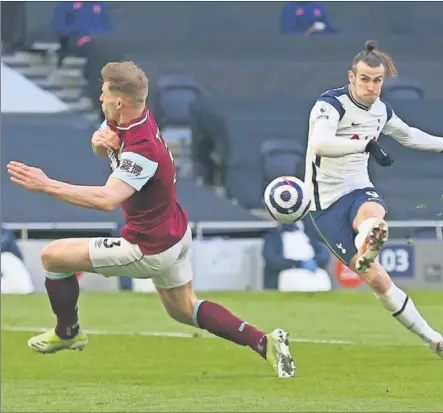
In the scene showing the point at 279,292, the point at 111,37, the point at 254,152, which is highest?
the point at 111,37

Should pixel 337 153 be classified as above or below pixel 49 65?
above

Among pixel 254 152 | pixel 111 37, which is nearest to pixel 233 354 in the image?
pixel 254 152

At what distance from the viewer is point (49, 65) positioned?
22.5m

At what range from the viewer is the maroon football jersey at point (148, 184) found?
7914mm

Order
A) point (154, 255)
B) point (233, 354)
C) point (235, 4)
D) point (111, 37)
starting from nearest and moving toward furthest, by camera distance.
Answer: point (154, 255) → point (233, 354) → point (111, 37) → point (235, 4)

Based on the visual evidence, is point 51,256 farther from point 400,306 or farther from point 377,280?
point 400,306

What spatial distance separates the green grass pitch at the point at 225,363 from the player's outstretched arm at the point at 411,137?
143 cm

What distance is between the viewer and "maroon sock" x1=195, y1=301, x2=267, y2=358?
29.0 ft

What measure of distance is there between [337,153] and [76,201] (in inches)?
69.6

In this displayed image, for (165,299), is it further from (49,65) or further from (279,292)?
(49,65)

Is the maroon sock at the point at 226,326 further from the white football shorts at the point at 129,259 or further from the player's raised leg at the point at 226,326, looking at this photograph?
the white football shorts at the point at 129,259

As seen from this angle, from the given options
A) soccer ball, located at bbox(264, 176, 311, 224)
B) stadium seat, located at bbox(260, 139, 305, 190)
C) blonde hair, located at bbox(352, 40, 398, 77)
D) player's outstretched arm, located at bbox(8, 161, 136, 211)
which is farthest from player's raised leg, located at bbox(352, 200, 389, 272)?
stadium seat, located at bbox(260, 139, 305, 190)

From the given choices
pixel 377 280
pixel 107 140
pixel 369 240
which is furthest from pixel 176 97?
pixel 107 140

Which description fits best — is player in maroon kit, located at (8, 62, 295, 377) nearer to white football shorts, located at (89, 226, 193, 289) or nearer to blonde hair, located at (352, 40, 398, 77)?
white football shorts, located at (89, 226, 193, 289)
